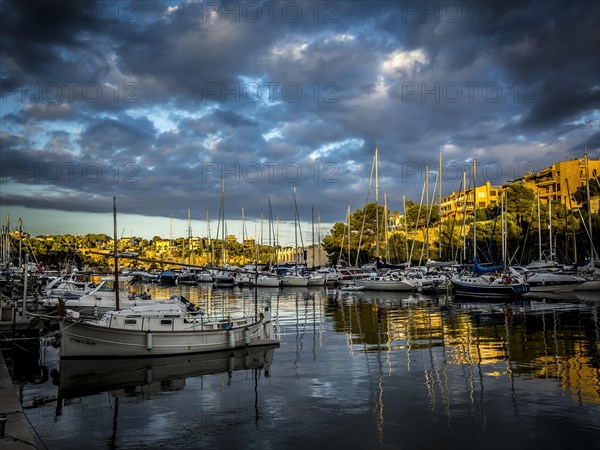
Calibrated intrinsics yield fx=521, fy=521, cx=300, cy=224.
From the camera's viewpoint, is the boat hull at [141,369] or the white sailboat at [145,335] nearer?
the boat hull at [141,369]

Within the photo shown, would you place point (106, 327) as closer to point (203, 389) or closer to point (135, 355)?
point (135, 355)

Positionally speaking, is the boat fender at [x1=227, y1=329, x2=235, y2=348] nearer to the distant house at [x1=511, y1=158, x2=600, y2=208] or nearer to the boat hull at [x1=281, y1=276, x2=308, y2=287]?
the boat hull at [x1=281, y1=276, x2=308, y2=287]

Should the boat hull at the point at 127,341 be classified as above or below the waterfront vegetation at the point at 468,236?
below

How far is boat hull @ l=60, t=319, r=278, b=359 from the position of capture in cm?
2223

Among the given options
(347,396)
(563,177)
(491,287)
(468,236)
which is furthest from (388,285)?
(563,177)

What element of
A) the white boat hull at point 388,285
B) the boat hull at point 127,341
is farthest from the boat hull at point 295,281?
the boat hull at point 127,341

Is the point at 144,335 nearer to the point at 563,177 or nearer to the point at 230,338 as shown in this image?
the point at 230,338

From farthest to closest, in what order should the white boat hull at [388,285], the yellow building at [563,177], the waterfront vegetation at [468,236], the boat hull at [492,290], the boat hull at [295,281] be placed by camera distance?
the yellow building at [563,177] < the boat hull at [295,281] < the waterfront vegetation at [468,236] < the white boat hull at [388,285] < the boat hull at [492,290]

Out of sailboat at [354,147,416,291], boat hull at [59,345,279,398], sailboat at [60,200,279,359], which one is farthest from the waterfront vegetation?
boat hull at [59,345,279,398]

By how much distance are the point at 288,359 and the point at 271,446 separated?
10784mm

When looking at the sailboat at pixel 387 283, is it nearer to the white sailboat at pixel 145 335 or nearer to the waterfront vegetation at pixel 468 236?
the waterfront vegetation at pixel 468 236

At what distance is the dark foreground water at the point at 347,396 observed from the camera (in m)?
12.7

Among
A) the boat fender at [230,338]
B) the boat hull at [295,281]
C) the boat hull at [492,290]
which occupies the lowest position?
the boat fender at [230,338]

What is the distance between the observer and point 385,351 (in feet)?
78.9
